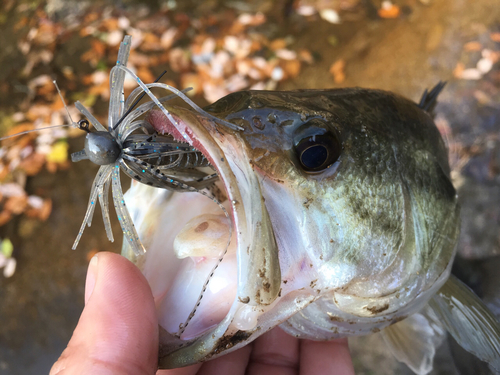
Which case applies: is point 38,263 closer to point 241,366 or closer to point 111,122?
point 241,366

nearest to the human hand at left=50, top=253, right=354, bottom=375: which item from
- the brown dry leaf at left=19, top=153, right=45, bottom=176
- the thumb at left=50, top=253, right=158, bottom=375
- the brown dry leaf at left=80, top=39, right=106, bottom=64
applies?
the thumb at left=50, top=253, right=158, bottom=375

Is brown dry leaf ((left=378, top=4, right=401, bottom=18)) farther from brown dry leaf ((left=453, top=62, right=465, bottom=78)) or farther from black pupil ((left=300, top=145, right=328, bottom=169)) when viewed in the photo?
black pupil ((left=300, top=145, right=328, bottom=169))

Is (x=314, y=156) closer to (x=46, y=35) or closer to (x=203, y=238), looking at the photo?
(x=203, y=238)

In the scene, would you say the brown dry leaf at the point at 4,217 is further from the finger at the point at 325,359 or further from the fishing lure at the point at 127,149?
the finger at the point at 325,359

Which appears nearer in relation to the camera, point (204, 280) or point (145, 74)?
point (204, 280)

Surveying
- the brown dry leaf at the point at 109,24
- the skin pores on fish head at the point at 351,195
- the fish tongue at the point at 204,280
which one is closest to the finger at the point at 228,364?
the fish tongue at the point at 204,280

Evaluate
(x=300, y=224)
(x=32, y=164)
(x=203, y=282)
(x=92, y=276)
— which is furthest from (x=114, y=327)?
(x=32, y=164)

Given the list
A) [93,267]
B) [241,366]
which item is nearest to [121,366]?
[93,267]
